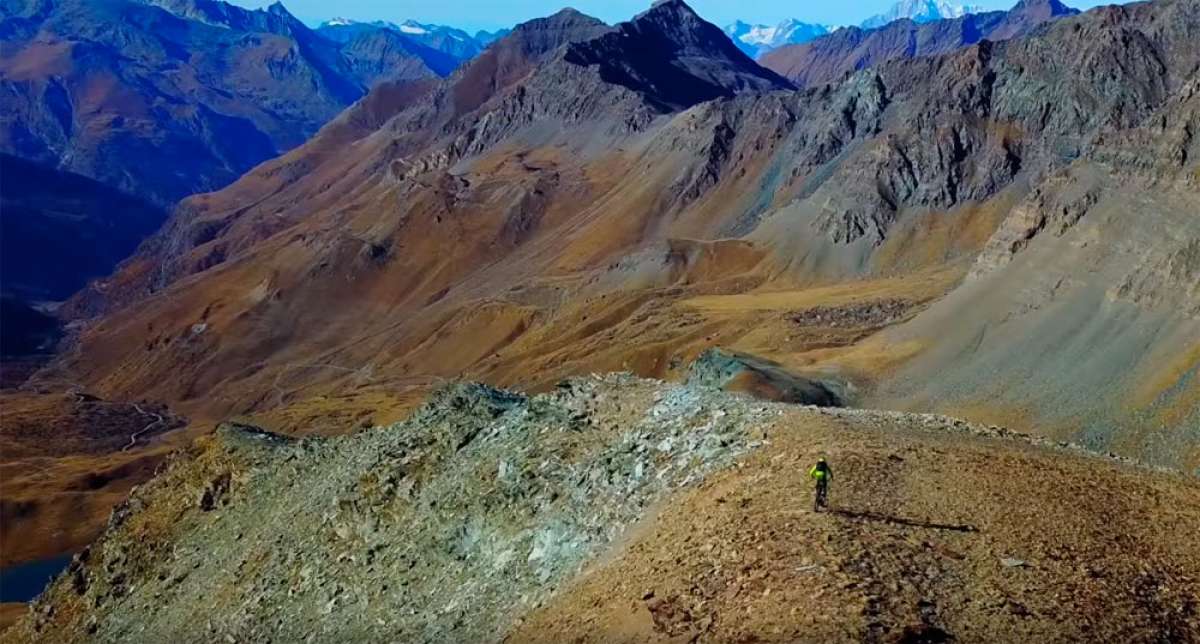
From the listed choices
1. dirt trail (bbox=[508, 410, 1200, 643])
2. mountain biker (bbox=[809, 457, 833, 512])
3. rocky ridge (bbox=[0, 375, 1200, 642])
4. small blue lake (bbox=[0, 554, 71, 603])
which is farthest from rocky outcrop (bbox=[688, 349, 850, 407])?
small blue lake (bbox=[0, 554, 71, 603])

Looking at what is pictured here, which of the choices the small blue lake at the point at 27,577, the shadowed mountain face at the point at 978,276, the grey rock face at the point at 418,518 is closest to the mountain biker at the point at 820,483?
the grey rock face at the point at 418,518

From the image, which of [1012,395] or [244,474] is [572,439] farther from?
[1012,395]

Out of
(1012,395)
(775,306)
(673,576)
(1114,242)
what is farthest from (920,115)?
(673,576)

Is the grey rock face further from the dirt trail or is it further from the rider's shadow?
the rider's shadow

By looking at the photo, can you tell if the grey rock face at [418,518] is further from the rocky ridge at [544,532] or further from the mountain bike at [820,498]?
the mountain bike at [820,498]

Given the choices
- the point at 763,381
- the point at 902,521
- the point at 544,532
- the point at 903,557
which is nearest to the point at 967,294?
the point at 763,381

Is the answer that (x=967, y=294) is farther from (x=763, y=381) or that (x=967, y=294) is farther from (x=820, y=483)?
(x=820, y=483)
